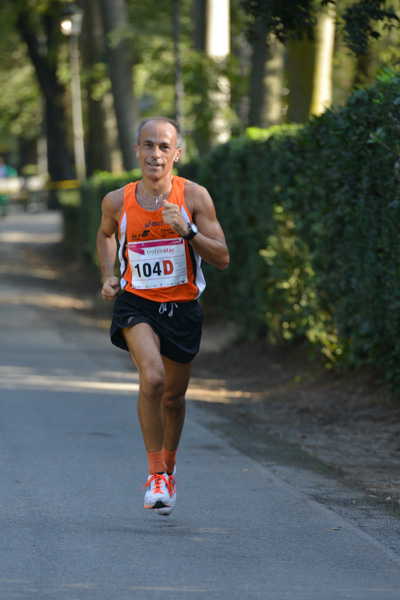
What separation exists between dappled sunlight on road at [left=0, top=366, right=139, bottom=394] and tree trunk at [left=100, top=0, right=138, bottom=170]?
13.7 m

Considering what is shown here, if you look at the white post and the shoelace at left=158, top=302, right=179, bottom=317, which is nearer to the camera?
the shoelace at left=158, top=302, right=179, bottom=317

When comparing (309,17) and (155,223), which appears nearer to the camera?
(155,223)

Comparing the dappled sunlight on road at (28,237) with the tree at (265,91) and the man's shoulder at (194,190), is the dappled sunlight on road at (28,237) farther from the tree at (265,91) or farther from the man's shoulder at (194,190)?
the man's shoulder at (194,190)

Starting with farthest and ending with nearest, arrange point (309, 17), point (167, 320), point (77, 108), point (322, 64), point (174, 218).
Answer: point (77, 108) → point (322, 64) → point (309, 17) → point (167, 320) → point (174, 218)

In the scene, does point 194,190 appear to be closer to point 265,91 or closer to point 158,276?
point 158,276

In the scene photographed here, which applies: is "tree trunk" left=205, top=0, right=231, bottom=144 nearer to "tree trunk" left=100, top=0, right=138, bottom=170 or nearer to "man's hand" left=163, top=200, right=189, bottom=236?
"tree trunk" left=100, top=0, right=138, bottom=170

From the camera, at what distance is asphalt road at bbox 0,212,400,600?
16.0ft

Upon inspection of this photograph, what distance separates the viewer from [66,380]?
12.4 metres

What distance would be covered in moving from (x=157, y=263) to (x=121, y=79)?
21.2m

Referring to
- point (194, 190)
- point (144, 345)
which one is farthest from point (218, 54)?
point (144, 345)

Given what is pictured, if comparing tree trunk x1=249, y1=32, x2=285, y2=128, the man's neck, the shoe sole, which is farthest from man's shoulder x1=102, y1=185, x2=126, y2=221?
tree trunk x1=249, y1=32, x2=285, y2=128

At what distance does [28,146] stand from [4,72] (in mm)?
17457

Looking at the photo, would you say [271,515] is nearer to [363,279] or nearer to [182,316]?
[182,316]

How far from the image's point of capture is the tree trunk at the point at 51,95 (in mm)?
47188
